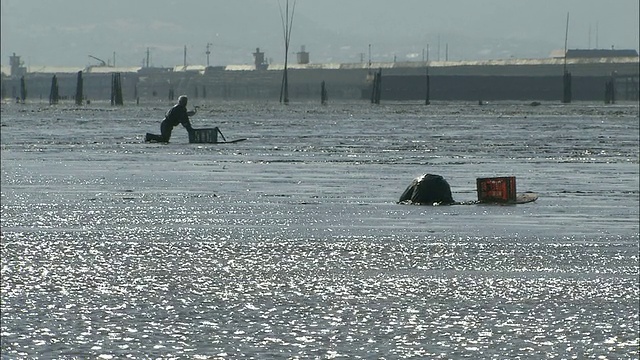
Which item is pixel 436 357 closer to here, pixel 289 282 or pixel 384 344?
pixel 384 344

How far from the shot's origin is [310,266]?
518 inches

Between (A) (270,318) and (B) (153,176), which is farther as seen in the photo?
(B) (153,176)

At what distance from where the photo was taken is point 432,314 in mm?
10617

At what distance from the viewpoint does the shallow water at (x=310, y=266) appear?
380 inches

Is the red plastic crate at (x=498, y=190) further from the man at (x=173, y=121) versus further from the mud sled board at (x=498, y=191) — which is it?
the man at (x=173, y=121)

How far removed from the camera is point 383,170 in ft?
90.5

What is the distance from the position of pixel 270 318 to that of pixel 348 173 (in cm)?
1646

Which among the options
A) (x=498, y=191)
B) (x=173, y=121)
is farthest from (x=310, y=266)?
(x=173, y=121)

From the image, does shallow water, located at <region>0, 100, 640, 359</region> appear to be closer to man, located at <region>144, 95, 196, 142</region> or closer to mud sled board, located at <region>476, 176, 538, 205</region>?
mud sled board, located at <region>476, 176, 538, 205</region>

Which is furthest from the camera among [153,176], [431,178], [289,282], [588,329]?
[153,176]

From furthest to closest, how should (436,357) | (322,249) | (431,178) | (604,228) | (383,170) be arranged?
(383,170)
(431,178)
(604,228)
(322,249)
(436,357)

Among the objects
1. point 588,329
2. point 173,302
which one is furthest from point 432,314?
point 173,302

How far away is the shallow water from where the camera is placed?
31.6 ft

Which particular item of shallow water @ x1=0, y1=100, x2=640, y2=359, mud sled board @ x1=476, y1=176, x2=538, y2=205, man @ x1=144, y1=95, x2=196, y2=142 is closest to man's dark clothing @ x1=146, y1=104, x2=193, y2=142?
man @ x1=144, y1=95, x2=196, y2=142
